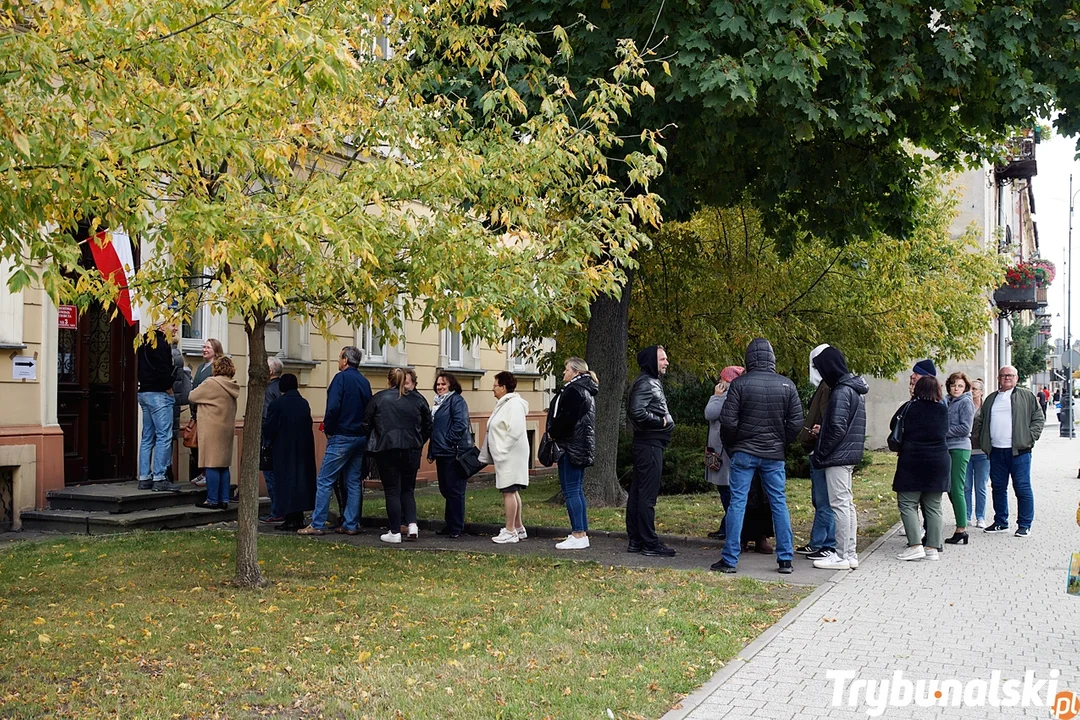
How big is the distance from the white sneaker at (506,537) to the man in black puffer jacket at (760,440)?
2.58 metres

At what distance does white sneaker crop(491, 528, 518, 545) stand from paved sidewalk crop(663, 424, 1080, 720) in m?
3.52

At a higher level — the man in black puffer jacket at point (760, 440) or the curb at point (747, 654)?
the man in black puffer jacket at point (760, 440)

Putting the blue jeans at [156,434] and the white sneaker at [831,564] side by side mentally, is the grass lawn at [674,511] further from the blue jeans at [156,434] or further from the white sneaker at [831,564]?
the blue jeans at [156,434]

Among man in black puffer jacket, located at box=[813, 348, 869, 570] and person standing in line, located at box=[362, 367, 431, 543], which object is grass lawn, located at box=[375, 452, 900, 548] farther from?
person standing in line, located at box=[362, 367, 431, 543]

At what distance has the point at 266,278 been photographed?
24.8ft

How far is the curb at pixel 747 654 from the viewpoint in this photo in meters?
5.68

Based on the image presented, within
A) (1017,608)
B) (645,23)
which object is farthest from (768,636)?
(645,23)

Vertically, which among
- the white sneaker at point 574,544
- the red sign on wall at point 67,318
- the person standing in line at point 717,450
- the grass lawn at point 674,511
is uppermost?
the red sign on wall at point 67,318

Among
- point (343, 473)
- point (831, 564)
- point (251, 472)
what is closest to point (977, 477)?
point (831, 564)

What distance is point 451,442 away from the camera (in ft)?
40.6

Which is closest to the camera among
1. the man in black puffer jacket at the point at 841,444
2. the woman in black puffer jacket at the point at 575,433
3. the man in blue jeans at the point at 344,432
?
the man in black puffer jacket at the point at 841,444

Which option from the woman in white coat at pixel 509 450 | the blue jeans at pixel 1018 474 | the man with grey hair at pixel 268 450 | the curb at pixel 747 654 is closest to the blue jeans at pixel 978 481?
the blue jeans at pixel 1018 474

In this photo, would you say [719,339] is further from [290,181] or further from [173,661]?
[173,661]

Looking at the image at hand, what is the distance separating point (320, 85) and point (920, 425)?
276 inches
